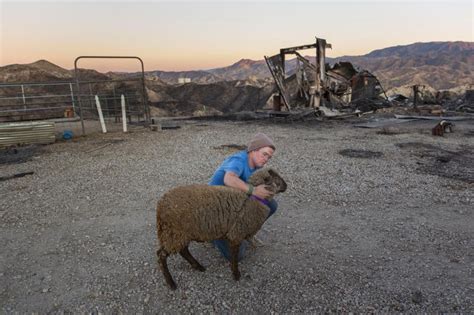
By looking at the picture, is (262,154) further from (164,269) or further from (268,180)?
(164,269)

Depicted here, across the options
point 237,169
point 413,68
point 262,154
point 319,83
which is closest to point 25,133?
point 237,169

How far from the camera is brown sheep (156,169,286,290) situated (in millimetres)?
3090

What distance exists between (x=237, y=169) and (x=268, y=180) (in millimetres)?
319

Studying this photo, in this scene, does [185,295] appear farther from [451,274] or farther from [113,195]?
[113,195]

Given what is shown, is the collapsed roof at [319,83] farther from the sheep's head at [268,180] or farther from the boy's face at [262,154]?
the sheep's head at [268,180]

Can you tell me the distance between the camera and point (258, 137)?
3.42 meters

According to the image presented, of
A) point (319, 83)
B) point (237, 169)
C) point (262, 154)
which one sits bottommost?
point (237, 169)

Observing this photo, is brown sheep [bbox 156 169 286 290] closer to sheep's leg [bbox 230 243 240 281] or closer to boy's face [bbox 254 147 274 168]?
Result: sheep's leg [bbox 230 243 240 281]

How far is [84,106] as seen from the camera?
2209 centimetres

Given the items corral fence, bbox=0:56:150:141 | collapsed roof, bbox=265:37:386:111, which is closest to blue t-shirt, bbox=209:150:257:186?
corral fence, bbox=0:56:150:141

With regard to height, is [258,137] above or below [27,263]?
above

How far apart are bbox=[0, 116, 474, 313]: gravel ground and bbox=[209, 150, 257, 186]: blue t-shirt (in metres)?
0.97

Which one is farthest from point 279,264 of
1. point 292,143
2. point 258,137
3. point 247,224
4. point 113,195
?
point 292,143

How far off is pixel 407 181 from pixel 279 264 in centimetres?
396
